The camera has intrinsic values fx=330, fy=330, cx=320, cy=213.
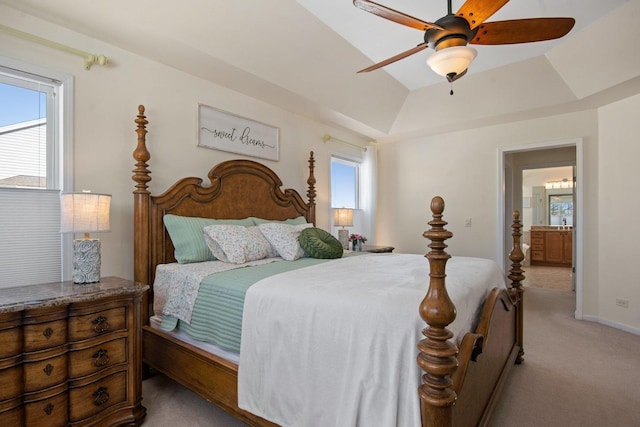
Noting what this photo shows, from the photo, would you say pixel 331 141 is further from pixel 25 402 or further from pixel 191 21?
pixel 25 402

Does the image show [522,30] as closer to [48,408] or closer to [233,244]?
[233,244]

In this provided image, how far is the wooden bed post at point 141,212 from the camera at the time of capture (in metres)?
2.37

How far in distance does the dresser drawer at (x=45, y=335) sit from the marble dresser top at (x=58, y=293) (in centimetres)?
11

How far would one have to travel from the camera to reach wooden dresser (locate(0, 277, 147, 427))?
1461 millimetres

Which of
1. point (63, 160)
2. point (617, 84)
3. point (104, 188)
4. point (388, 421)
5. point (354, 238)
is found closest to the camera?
point (388, 421)

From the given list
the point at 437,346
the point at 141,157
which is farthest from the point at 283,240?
the point at 437,346

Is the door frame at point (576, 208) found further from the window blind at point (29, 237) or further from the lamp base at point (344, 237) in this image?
the window blind at point (29, 237)

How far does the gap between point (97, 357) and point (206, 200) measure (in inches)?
58.1

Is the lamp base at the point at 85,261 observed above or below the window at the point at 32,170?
below

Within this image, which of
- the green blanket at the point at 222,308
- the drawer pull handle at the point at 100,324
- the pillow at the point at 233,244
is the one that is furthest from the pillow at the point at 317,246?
the drawer pull handle at the point at 100,324

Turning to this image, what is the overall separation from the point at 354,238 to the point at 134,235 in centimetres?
263

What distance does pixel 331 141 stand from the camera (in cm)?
451

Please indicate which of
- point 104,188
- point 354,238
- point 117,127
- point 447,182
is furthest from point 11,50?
point 447,182

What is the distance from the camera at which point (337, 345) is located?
1344 millimetres
